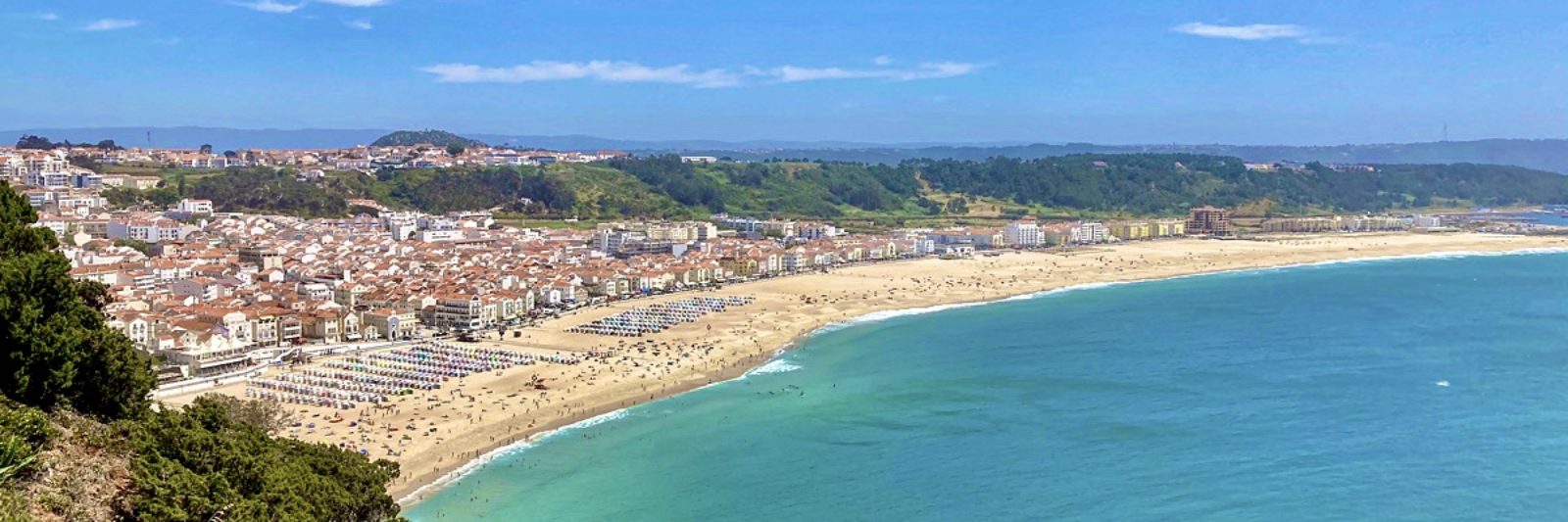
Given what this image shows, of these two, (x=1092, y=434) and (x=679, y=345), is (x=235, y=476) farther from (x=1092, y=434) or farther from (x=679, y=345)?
(x=679, y=345)

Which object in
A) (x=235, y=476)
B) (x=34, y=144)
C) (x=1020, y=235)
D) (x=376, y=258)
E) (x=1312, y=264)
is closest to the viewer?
(x=235, y=476)

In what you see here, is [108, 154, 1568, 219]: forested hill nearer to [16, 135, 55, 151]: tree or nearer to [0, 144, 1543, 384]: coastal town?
[0, 144, 1543, 384]: coastal town

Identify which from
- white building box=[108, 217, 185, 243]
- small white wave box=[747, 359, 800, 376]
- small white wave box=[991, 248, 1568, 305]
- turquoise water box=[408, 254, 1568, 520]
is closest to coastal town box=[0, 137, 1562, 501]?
white building box=[108, 217, 185, 243]

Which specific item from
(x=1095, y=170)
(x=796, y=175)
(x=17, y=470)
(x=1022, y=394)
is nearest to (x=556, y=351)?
(x=1022, y=394)

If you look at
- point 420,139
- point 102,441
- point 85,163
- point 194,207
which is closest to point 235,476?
point 102,441

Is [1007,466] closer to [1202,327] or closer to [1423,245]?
[1202,327]

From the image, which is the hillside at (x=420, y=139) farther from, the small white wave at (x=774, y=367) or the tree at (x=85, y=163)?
the small white wave at (x=774, y=367)
